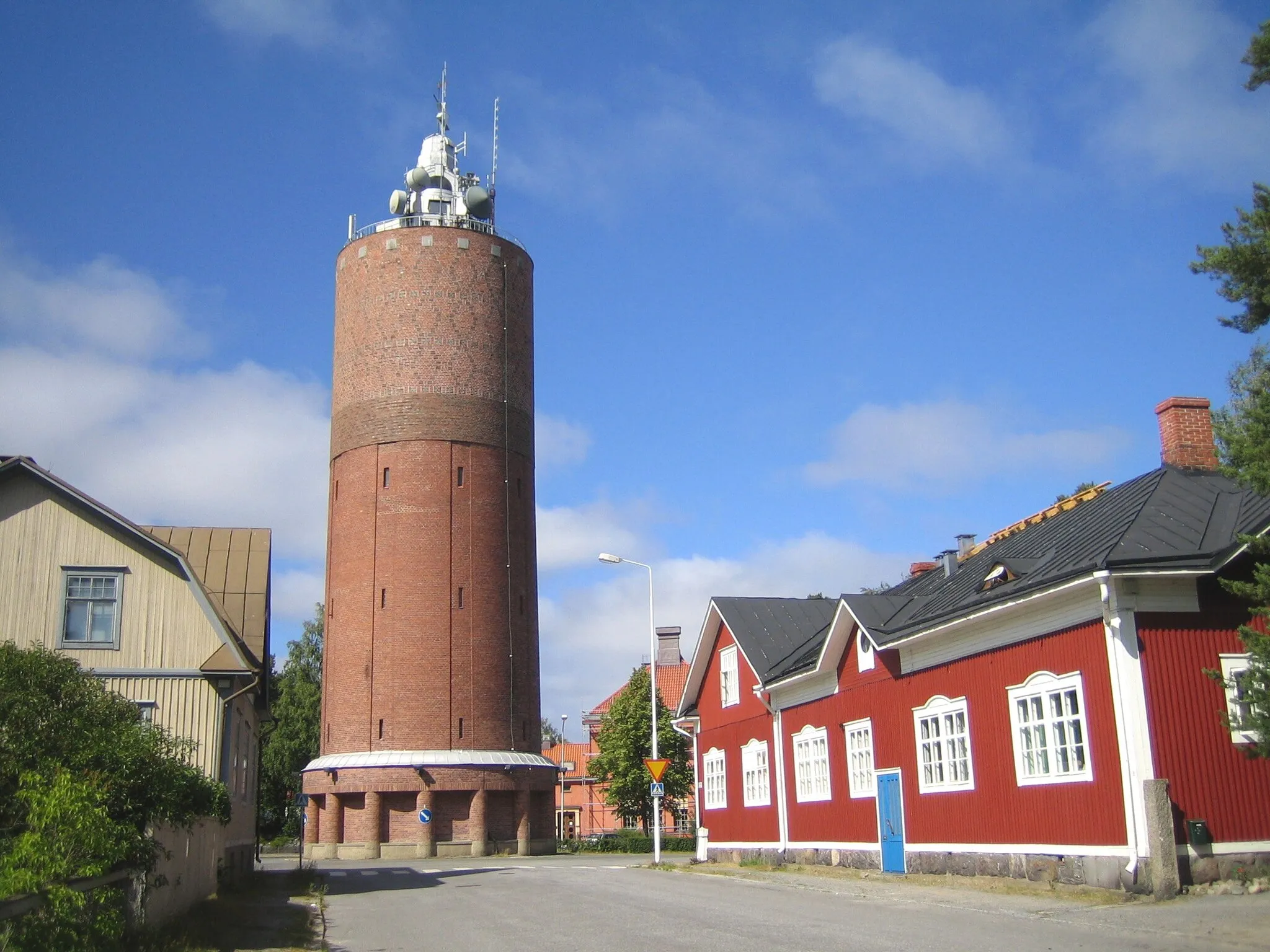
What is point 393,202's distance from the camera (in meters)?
53.4

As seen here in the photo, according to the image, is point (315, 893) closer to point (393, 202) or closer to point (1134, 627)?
point (1134, 627)

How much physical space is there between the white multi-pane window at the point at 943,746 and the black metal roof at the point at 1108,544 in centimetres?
136

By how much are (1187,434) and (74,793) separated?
1745 cm

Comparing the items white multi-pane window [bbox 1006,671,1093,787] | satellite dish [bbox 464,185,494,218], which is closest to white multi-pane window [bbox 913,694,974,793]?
white multi-pane window [bbox 1006,671,1093,787]

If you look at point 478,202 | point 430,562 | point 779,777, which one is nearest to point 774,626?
point 779,777

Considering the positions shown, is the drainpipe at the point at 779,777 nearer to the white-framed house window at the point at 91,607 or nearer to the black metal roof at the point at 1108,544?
the black metal roof at the point at 1108,544

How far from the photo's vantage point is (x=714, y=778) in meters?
34.0

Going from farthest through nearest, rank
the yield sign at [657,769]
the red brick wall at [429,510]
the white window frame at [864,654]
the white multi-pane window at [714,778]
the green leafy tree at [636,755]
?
1. the green leafy tree at [636,755]
2. the red brick wall at [429,510]
3. the white multi-pane window at [714,778]
4. the yield sign at [657,769]
5. the white window frame at [864,654]

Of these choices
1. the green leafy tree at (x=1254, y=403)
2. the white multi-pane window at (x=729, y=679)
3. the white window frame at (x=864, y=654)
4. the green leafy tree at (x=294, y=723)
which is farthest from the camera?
the green leafy tree at (x=294, y=723)

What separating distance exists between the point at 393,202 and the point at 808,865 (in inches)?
1433

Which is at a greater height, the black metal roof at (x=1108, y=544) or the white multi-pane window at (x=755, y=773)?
the black metal roof at (x=1108, y=544)

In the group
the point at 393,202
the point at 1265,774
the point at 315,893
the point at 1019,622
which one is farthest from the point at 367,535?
the point at 1265,774

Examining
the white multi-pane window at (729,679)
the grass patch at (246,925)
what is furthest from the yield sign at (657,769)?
the grass patch at (246,925)

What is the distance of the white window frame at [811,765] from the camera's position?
85.3 feet
